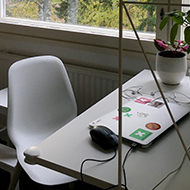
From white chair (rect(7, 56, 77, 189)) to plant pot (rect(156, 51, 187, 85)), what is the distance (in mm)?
532

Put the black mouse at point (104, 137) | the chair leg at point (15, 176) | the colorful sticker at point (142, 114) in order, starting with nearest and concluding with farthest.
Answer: the black mouse at point (104, 137), the colorful sticker at point (142, 114), the chair leg at point (15, 176)

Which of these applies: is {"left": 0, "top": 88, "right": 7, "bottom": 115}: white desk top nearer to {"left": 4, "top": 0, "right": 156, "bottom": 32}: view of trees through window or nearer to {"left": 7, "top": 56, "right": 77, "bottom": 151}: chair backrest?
{"left": 7, "top": 56, "right": 77, "bottom": 151}: chair backrest

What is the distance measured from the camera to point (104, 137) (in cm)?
108

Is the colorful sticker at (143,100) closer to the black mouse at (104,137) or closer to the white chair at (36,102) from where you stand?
the black mouse at (104,137)

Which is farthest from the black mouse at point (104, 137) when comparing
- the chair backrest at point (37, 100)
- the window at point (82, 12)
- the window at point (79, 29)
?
the window at point (82, 12)

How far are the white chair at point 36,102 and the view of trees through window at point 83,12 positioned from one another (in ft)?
1.70

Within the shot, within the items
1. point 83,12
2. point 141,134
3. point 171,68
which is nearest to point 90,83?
point 83,12

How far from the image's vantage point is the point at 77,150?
3.54ft

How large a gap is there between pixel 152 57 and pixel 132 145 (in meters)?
0.99

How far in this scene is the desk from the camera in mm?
926

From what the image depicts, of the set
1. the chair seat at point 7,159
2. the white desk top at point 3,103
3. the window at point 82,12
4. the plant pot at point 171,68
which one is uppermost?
the window at point 82,12

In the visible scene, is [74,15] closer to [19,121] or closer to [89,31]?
[89,31]

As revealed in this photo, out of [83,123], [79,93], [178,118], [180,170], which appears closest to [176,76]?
[178,118]

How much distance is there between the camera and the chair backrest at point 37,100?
165 cm
